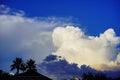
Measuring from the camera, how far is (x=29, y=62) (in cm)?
10894

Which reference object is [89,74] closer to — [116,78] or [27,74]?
[116,78]

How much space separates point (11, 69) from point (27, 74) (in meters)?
33.3

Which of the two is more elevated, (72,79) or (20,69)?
(20,69)

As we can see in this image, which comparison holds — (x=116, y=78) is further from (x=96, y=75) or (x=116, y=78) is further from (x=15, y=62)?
(x=15, y=62)

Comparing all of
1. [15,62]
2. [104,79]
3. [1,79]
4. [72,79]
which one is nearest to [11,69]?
[15,62]

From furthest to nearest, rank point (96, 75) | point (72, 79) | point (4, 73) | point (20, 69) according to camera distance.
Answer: point (20, 69) → point (4, 73) → point (72, 79) → point (96, 75)

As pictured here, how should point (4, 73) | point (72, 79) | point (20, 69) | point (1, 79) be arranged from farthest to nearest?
point (20, 69), point (4, 73), point (72, 79), point (1, 79)

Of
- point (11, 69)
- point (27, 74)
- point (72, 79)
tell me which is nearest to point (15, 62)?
point (11, 69)

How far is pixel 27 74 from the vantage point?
245 ft

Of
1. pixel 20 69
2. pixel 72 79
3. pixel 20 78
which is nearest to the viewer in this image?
pixel 20 78

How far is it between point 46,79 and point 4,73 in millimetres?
31143

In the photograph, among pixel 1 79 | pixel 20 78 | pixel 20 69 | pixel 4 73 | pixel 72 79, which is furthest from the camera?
pixel 20 69

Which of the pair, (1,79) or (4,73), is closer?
(1,79)

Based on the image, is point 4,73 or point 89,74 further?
point 4,73
